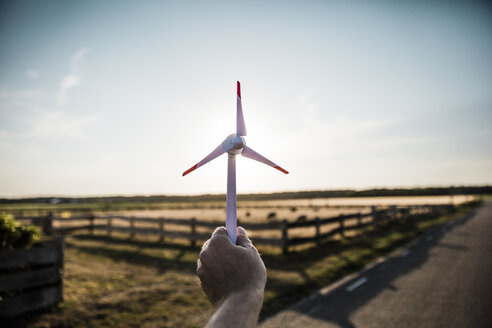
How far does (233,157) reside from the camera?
229 centimetres

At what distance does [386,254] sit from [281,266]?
4755 millimetres

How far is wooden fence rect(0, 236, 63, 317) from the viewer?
18.4ft

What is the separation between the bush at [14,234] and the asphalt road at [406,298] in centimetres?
562

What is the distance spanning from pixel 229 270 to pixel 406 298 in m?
6.59

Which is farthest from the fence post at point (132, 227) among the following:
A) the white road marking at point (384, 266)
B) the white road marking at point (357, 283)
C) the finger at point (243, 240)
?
the finger at point (243, 240)

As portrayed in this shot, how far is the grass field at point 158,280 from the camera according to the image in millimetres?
5777

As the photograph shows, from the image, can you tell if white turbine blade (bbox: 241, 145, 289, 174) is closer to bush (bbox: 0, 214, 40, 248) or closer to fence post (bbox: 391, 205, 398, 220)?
bush (bbox: 0, 214, 40, 248)

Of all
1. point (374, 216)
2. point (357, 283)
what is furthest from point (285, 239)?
point (374, 216)

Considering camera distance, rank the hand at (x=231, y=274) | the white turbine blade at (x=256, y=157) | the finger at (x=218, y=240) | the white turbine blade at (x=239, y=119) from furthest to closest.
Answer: the white turbine blade at (x=239, y=119) → the white turbine blade at (x=256, y=157) → the finger at (x=218, y=240) → the hand at (x=231, y=274)

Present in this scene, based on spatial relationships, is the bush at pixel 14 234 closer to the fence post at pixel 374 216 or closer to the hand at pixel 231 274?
the hand at pixel 231 274

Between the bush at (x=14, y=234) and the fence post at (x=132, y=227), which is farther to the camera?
the fence post at (x=132, y=227)

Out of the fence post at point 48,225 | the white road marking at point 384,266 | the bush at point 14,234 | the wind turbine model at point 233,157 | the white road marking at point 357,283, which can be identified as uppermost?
the wind turbine model at point 233,157

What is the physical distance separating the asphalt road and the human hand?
424cm

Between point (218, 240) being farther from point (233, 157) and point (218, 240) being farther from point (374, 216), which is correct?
point (374, 216)
